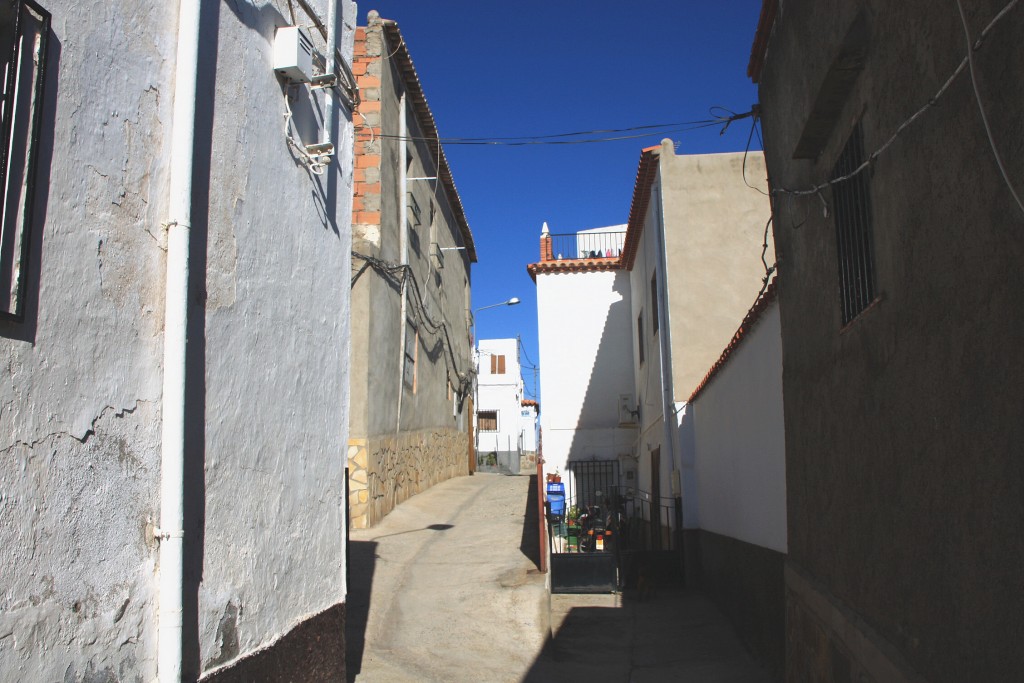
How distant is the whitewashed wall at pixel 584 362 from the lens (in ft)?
67.8

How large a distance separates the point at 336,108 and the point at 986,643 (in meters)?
5.36

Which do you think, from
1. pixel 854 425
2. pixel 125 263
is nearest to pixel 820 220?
Result: pixel 854 425

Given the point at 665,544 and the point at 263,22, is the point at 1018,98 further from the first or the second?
the point at 665,544

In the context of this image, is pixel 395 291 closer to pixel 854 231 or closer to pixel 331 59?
pixel 331 59

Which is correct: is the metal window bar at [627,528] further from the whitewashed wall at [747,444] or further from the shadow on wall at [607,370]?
the shadow on wall at [607,370]

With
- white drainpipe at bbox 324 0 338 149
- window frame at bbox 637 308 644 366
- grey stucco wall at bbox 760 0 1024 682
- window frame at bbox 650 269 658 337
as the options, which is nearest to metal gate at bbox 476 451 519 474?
window frame at bbox 637 308 644 366

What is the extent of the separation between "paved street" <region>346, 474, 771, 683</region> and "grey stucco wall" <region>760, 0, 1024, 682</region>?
2.48m

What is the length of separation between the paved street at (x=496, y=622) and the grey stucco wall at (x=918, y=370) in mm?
2485

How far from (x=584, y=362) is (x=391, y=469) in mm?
9595

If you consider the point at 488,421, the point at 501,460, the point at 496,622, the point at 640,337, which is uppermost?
the point at 640,337

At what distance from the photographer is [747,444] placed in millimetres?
8852

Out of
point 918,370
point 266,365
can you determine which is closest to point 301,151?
point 266,365

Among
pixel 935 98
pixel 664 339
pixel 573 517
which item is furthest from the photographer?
pixel 573 517

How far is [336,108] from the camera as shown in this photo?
6.46 m
